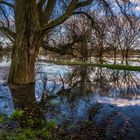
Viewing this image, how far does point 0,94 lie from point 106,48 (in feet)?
216

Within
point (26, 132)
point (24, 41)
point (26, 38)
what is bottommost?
point (26, 132)

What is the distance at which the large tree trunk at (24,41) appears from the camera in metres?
20.2

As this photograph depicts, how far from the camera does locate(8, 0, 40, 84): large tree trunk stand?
20250 millimetres

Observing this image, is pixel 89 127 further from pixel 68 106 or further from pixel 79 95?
pixel 79 95

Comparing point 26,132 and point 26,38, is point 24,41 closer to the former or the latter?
point 26,38

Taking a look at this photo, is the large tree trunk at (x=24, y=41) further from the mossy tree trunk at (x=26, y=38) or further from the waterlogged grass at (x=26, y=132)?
the waterlogged grass at (x=26, y=132)

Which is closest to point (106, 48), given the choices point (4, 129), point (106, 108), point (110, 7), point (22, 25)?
point (110, 7)

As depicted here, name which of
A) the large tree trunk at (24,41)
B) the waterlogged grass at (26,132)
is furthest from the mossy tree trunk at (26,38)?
the waterlogged grass at (26,132)

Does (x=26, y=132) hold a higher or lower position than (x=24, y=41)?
lower

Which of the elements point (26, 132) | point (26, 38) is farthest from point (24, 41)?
point (26, 132)

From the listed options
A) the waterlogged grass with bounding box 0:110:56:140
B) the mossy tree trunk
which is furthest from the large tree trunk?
the waterlogged grass with bounding box 0:110:56:140

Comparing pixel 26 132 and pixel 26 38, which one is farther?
pixel 26 38

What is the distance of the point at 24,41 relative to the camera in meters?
20.3

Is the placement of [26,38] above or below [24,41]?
above
